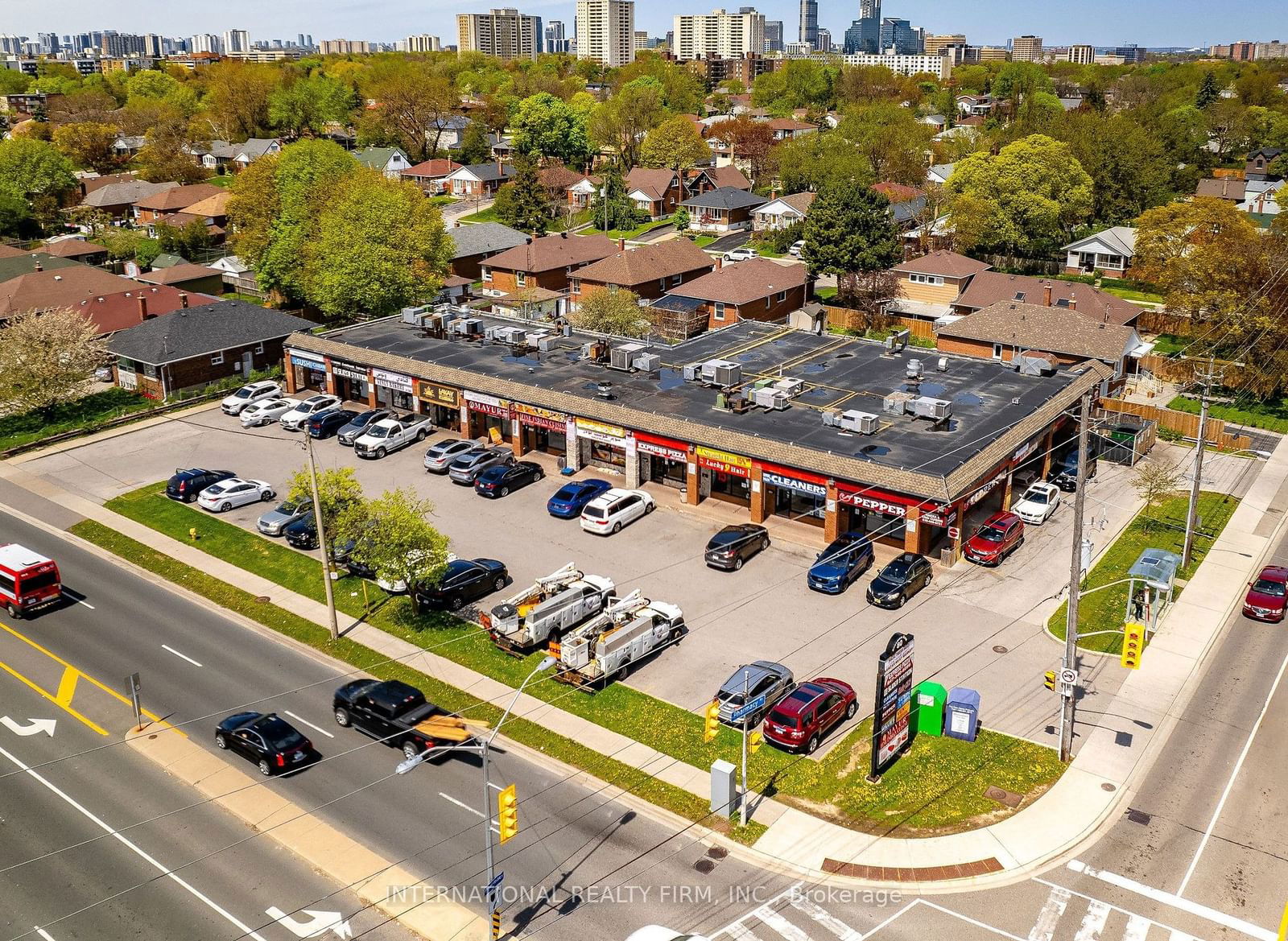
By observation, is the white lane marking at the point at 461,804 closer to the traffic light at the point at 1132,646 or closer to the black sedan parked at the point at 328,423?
the traffic light at the point at 1132,646

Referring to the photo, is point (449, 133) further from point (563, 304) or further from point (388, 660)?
point (388, 660)

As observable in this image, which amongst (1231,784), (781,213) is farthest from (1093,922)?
(781,213)

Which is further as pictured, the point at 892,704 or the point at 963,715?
the point at 963,715

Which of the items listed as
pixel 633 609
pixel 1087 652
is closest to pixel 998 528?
pixel 1087 652

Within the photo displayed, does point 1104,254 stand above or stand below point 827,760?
above

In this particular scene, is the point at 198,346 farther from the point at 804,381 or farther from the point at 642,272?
the point at 804,381

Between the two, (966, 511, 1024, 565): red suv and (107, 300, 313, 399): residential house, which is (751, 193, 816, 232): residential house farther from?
(966, 511, 1024, 565): red suv
